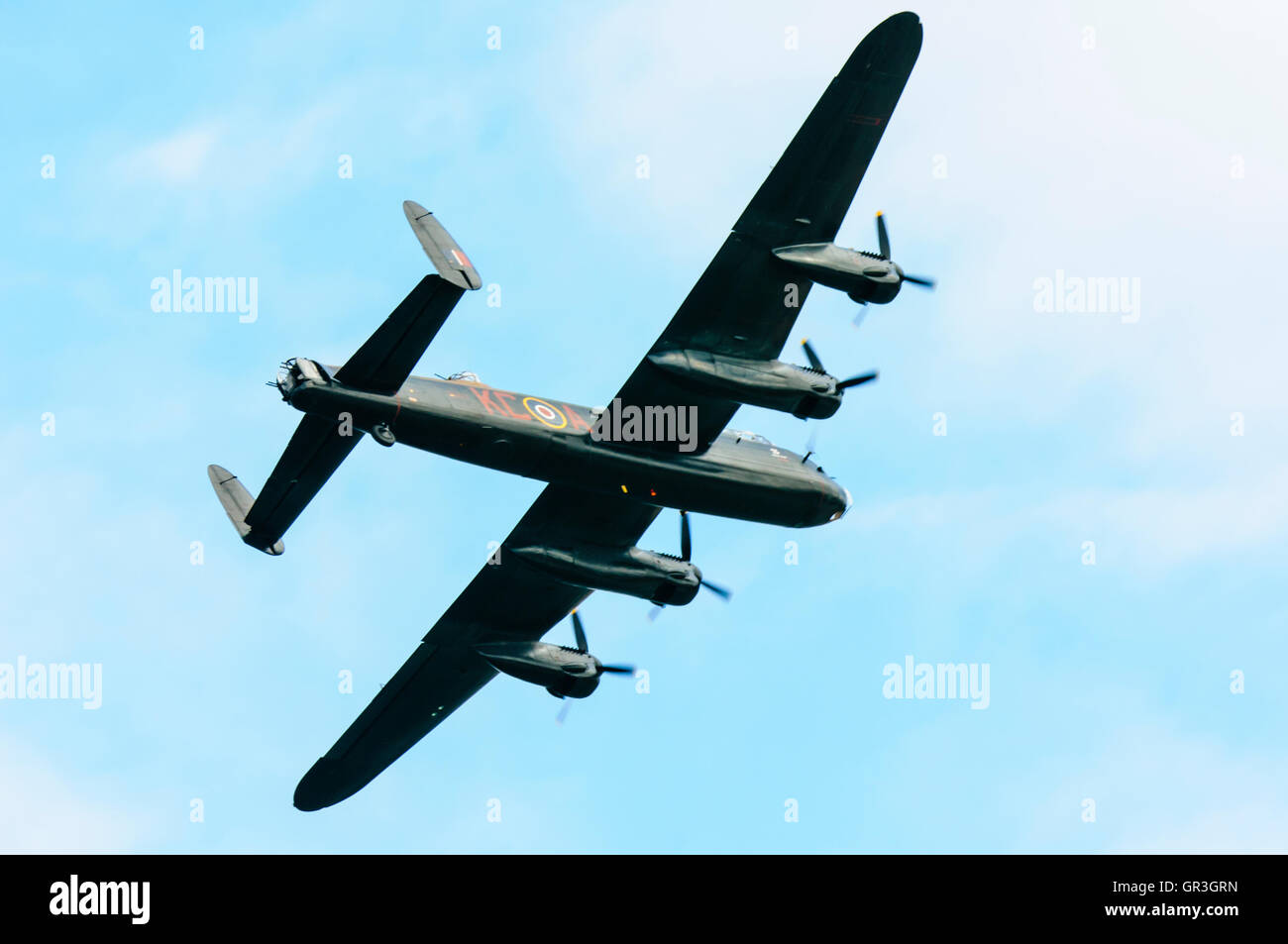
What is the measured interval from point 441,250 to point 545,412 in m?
5.62

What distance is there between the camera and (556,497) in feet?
130

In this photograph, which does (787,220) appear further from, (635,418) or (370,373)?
(370,373)

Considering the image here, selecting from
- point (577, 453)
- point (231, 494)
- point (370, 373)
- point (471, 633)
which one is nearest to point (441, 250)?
point (370, 373)

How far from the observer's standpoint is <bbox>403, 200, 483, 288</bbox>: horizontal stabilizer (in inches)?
1273

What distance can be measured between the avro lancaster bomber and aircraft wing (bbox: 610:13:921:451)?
0.12 ft

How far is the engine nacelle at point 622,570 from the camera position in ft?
131

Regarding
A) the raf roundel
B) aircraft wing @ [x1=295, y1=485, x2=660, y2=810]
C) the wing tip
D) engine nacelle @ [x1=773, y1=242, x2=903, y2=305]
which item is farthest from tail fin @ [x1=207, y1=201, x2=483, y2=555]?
the wing tip

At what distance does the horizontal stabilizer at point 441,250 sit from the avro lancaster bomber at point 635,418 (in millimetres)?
40

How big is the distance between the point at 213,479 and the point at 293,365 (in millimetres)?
8075

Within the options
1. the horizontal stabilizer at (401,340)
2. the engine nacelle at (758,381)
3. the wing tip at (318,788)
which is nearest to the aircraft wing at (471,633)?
the wing tip at (318,788)

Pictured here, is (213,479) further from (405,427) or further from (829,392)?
(829,392)

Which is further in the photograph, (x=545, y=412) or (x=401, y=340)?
(x=545, y=412)

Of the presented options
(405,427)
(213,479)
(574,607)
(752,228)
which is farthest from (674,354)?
(213,479)

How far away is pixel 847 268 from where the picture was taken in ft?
119
